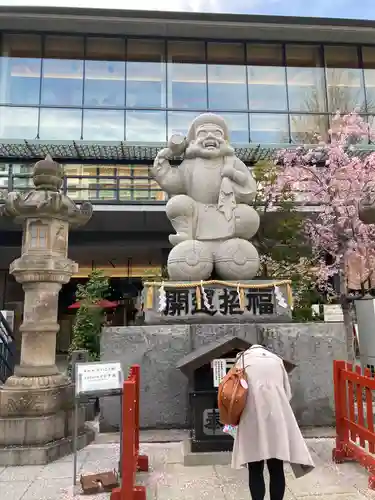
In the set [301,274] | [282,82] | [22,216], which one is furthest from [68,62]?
[22,216]

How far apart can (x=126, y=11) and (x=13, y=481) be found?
62.0ft

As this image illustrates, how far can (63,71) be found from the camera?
18.9 m

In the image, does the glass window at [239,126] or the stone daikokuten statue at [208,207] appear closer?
the stone daikokuten statue at [208,207]

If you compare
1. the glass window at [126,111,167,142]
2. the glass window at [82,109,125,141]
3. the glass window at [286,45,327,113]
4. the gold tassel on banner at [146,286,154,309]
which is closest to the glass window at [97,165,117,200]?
the glass window at [82,109,125,141]

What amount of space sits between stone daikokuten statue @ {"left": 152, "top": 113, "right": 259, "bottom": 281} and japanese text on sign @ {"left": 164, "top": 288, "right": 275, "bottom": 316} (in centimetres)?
32

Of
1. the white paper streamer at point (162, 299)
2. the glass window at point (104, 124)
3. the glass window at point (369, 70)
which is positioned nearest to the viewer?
the white paper streamer at point (162, 299)

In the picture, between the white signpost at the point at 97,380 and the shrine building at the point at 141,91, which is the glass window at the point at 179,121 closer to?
the shrine building at the point at 141,91

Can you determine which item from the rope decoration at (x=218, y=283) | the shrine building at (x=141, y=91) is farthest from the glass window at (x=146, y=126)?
the rope decoration at (x=218, y=283)

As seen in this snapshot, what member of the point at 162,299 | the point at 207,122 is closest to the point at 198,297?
the point at 162,299

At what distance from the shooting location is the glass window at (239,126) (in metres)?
18.7

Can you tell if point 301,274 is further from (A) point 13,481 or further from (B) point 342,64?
(B) point 342,64

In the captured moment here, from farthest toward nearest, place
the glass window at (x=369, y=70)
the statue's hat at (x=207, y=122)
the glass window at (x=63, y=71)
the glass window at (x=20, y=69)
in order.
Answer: the glass window at (x=369, y=70)
the glass window at (x=63, y=71)
the glass window at (x=20, y=69)
the statue's hat at (x=207, y=122)

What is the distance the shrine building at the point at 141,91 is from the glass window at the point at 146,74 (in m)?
0.05

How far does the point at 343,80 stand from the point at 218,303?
1707 cm
